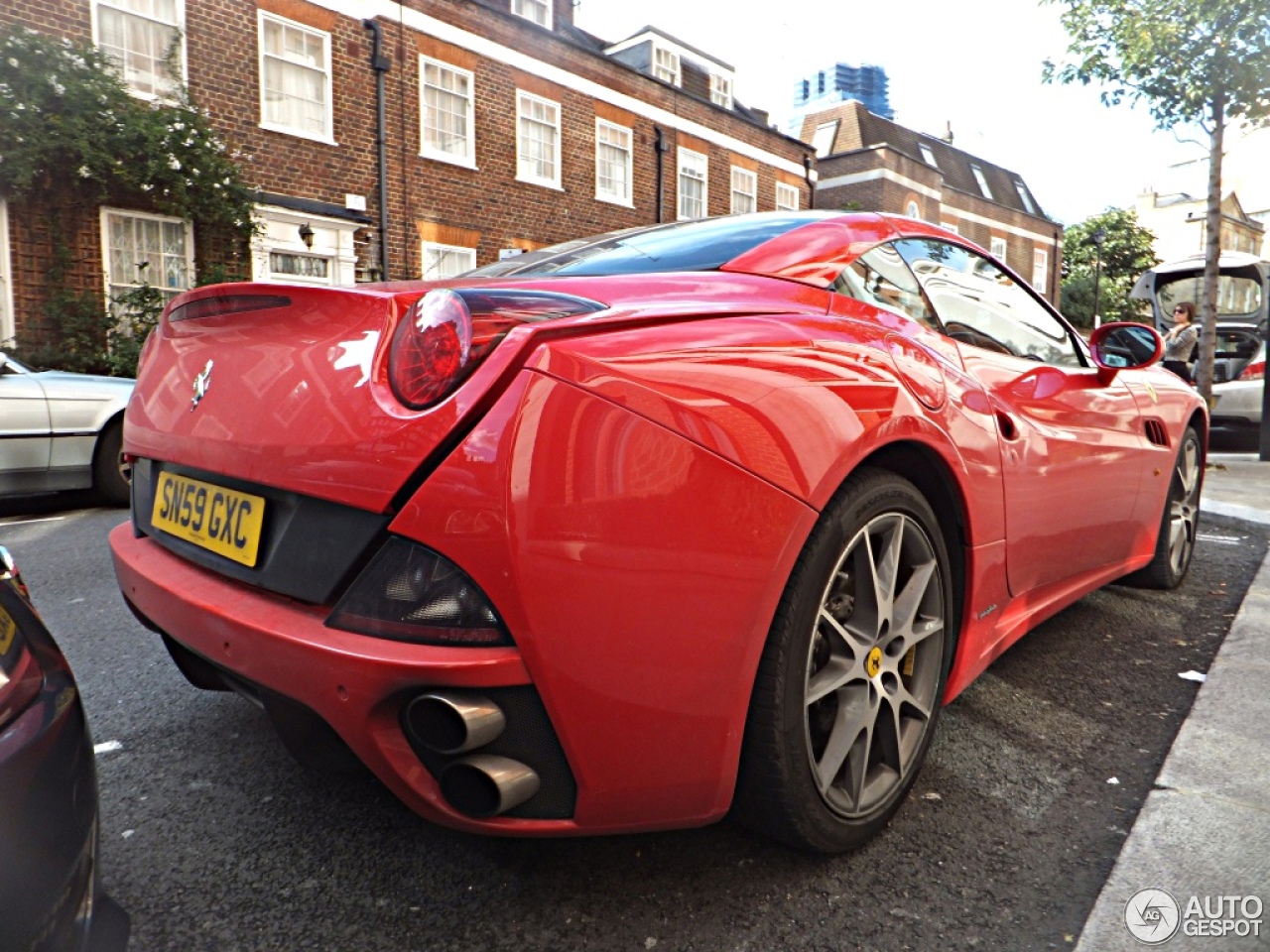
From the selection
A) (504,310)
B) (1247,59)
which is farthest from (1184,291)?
(504,310)

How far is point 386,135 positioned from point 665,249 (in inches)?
518

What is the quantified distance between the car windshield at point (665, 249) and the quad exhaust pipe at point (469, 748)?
103cm

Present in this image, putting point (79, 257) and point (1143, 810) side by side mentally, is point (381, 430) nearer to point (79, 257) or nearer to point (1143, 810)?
point (1143, 810)

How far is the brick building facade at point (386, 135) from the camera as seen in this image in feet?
37.1

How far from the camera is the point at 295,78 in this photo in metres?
13.1

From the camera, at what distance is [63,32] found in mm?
10828

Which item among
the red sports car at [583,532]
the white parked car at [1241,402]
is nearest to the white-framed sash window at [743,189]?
the white parked car at [1241,402]

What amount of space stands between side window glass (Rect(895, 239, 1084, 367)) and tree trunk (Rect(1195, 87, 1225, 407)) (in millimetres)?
7894

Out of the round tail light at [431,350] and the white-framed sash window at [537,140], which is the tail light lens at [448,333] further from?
the white-framed sash window at [537,140]

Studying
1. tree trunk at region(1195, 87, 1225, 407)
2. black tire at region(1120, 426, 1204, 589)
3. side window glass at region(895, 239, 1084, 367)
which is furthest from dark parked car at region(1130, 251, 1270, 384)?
side window glass at region(895, 239, 1084, 367)

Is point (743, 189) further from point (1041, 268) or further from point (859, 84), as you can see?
point (859, 84)

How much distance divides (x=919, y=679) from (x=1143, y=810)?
1.67ft

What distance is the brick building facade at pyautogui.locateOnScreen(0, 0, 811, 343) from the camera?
11320 mm

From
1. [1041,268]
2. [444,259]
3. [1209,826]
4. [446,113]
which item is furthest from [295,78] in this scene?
[1041,268]
